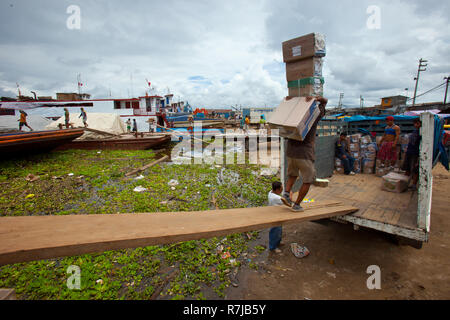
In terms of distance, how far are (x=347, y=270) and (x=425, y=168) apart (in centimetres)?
187

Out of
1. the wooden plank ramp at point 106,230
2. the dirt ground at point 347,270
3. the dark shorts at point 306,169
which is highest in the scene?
the dark shorts at point 306,169

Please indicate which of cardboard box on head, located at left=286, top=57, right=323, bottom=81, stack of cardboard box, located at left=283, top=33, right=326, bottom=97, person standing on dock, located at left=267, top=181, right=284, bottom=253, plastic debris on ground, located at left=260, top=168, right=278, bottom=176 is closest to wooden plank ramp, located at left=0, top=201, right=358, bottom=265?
person standing on dock, located at left=267, top=181, right=284, bottom=253

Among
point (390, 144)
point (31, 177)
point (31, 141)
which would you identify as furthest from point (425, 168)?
point (31, 141)

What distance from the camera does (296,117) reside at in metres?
2.57

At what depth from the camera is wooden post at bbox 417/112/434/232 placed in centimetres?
270

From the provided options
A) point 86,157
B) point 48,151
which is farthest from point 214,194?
point 48,151

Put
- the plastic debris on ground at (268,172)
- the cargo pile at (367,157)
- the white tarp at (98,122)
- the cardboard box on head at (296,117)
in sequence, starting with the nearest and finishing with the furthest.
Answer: the cardboard box on head at (296,117), the cargo pile at (367,157), the plastic debris on ground at (268,172), the white tarp at (98,122)

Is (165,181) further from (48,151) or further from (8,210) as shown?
(48,151)

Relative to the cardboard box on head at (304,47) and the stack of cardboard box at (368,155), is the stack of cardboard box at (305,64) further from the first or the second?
the stack of cardboard box at (368,155)

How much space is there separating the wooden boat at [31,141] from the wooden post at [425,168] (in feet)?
37.0

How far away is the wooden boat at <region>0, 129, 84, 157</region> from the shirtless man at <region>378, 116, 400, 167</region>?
11850mm

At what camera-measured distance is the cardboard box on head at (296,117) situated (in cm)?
251

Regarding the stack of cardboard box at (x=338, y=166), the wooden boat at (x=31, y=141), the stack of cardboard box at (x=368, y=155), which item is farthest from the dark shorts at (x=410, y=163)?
the wooden boat at (x=31, y=141)

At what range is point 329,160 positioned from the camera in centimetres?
573
